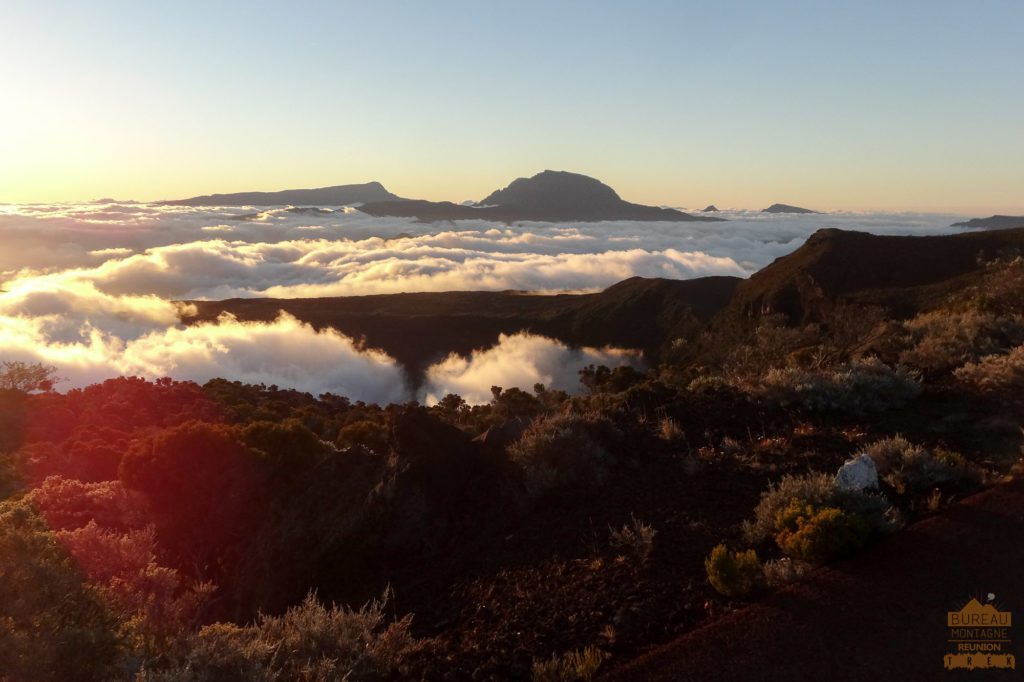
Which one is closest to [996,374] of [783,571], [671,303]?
[783,571]

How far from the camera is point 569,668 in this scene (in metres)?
4.95

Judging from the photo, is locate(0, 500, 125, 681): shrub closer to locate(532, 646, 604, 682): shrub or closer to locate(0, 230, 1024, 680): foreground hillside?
locate(0, 230, 1024, 680): foreground hillside

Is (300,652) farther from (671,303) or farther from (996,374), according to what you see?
(671,303)

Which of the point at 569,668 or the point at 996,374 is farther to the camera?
the point at 996,374

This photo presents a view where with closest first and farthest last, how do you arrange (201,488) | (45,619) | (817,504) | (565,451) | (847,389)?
(45,619) → (817,504) → (565,451) → (847,389) → (201,488)

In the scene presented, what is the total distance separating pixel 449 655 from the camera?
18.5 ft

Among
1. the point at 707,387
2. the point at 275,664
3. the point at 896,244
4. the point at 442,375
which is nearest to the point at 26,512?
the point at 275,664

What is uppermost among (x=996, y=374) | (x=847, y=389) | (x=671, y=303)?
(x=996, y=374)

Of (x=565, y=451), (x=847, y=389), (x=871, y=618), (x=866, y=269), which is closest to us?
(x=871, y=618)

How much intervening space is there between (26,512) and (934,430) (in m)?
11.7

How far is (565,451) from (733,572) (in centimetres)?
404

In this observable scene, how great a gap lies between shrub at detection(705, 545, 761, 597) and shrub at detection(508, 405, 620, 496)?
3.23 meters

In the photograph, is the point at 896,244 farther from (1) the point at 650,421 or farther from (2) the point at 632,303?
(1) the point at 650,421

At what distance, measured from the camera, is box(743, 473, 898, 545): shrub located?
21.0ft
